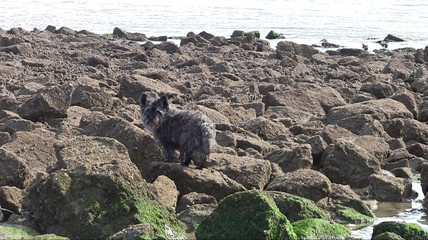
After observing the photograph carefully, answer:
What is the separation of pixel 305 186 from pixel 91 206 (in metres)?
3.25

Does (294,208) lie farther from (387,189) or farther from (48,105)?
(48,105)

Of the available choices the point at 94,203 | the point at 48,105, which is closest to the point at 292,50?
the point at 48,105

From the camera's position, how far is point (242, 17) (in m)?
56.7

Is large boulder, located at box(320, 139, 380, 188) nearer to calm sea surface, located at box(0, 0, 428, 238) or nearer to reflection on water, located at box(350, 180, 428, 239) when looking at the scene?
reflection on water, located at box(350, 180, 428, 239)

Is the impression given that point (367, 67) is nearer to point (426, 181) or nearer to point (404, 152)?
point (404, 152)

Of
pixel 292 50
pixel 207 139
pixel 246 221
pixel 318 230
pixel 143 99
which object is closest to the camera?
pixel 246 221

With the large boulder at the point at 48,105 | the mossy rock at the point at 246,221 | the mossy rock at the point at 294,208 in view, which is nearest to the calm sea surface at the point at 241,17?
the large boulder at the point at 48,105

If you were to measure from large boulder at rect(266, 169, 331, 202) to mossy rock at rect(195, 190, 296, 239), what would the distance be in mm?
2263

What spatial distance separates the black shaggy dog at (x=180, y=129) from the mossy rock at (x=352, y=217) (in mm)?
2007

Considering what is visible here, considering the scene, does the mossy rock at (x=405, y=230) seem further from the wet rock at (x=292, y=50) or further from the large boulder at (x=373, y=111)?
the wet rock at (x=292, y=50)

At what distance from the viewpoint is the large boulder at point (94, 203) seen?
28.6 ft

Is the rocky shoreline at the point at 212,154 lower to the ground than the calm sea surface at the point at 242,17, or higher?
higher

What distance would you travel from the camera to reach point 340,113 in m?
16.6

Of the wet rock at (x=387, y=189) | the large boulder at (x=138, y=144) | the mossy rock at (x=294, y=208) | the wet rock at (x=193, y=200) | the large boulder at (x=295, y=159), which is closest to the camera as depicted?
the mossy rock at (x=294, y=208)
